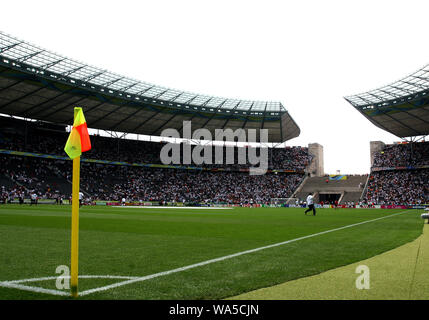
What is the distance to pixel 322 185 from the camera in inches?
2790

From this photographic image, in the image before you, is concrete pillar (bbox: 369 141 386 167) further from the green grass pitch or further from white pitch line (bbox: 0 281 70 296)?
white pitch line (bbox: 0 281 70 296)

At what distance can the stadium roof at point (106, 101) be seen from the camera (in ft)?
134

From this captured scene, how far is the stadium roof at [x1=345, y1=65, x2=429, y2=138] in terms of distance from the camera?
46.5m

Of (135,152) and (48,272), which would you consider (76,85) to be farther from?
(48,272)

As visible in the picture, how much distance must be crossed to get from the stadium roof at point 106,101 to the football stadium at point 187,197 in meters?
0.26

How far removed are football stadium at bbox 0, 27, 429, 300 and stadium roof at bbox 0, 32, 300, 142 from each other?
0.26m

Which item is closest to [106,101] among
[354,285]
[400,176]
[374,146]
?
[400,176]

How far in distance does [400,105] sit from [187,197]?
128 feet

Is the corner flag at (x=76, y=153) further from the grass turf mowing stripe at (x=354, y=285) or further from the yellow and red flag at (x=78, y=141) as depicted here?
the grass turf mowing stripe at (x=354, y=285)

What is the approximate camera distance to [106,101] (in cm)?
5188

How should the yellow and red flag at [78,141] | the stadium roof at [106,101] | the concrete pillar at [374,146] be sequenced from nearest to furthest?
the yellow and red flag at [78,141] → the stadium roof at [106,101] → the concrete pillar at [374,146]

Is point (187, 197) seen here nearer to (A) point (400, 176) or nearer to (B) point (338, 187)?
(B) point (338, 187)

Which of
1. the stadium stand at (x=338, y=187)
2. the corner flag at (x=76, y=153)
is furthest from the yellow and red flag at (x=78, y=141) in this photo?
the stadium stand at (x=338, y=187)

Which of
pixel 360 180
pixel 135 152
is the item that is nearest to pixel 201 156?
pixel 135 152
